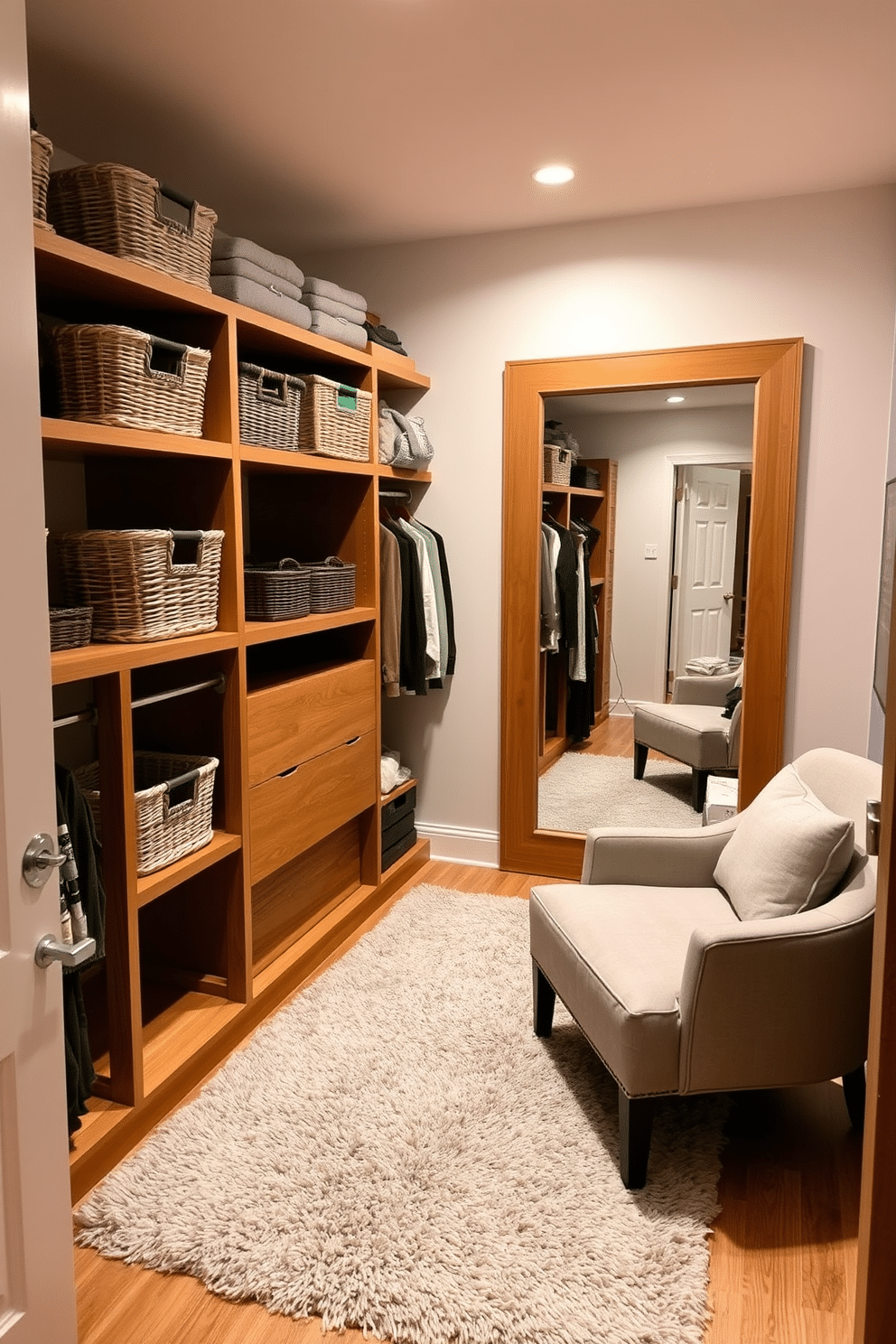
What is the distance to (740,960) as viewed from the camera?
1950mm

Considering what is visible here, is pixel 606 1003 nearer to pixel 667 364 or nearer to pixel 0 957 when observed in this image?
pixel 0 957

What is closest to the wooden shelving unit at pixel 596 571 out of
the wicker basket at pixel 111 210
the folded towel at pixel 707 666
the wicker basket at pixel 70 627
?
the folded towel at pixel 707 666

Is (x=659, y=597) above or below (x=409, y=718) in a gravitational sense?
above

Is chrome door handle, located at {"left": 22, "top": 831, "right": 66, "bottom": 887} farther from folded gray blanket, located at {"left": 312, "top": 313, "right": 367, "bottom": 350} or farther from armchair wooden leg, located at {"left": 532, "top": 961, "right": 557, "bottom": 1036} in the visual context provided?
folded gray blanket, located at {"left": 312, "top": 313, "right": 367, "bottom": 350}

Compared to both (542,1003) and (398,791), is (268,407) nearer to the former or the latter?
(398,791)

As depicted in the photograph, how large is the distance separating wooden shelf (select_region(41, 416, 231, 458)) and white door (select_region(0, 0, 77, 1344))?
57cm

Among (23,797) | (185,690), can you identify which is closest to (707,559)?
(185,690)

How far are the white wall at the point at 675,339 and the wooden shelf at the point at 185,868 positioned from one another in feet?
5.20

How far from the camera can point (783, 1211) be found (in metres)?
2.00

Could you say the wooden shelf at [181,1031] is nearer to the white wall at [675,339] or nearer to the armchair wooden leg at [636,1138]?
the armchair wooden leg at [636,1138]

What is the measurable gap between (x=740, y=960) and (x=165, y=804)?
138 cm

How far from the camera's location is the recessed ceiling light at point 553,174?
2.97 meters

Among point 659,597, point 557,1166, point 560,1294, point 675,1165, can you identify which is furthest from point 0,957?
point 659,597

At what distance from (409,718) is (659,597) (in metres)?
1.19
